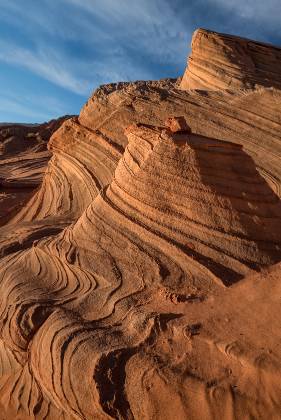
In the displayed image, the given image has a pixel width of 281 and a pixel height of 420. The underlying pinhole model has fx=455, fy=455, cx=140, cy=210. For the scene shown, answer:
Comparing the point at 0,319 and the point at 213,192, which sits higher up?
the point at 213,192

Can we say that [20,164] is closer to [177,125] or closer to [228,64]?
[228,64]

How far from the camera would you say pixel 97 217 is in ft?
16.9

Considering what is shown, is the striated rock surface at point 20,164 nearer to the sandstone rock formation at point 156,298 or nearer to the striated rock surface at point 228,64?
the striated rock surface at point 228,64

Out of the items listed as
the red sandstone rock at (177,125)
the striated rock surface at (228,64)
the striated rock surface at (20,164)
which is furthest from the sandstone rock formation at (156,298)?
the striated rock surface at (20,164)

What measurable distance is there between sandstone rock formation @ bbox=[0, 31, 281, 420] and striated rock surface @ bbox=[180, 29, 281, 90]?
509 cm

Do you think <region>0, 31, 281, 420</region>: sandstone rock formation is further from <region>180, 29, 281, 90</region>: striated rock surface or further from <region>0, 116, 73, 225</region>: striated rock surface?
<region>0, 116, 73, 225</region>: striated rock surface

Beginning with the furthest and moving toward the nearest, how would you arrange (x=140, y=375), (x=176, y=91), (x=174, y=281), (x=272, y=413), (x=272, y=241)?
(x=176, y=91) < (x=272, y=241) < (x=174, y=281) < (x=140, y=375) < (x=272, y=413)

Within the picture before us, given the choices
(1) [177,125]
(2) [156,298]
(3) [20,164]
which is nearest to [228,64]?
(1) [177,125]

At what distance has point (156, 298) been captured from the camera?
4.07m

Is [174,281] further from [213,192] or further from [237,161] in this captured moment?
[237,161]

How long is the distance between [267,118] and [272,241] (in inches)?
161

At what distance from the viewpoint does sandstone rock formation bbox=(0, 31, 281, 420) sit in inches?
127

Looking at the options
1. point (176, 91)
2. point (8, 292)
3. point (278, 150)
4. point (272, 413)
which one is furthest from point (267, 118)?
point (272, 413)

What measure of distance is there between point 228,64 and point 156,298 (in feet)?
23.9
